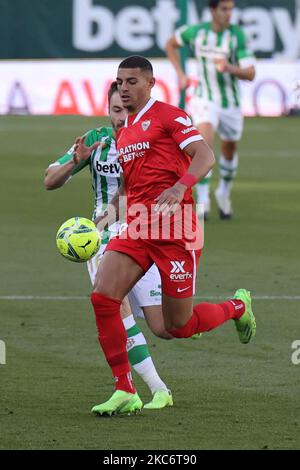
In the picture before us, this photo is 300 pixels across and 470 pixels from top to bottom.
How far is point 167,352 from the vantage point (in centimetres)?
993

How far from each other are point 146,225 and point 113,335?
65 cm

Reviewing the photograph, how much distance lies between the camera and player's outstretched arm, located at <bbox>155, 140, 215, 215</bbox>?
7566mm

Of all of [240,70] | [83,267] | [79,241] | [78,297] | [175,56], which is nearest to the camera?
[79,241]

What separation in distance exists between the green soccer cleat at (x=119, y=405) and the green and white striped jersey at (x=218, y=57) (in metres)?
9.94

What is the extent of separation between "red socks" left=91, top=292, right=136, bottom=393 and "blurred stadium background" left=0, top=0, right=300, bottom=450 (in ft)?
0.82

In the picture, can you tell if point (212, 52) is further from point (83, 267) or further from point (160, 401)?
point (160, 401)

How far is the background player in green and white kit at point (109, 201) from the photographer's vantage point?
26.9ft

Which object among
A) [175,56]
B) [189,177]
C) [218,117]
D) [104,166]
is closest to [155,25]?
[175,56]

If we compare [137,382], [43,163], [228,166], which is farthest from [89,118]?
[137,382]

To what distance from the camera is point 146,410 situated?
799cm

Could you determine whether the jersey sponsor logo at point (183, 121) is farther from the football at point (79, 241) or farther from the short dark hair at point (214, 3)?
the short dark hair at point (214, 3)

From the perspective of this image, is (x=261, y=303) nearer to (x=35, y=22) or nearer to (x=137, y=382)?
(x=137, y=382)

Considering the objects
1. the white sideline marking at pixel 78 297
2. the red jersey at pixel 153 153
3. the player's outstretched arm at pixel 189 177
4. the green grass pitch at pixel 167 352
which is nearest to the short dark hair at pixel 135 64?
the red jersey at pixel 153 153

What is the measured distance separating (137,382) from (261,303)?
3026 mm
